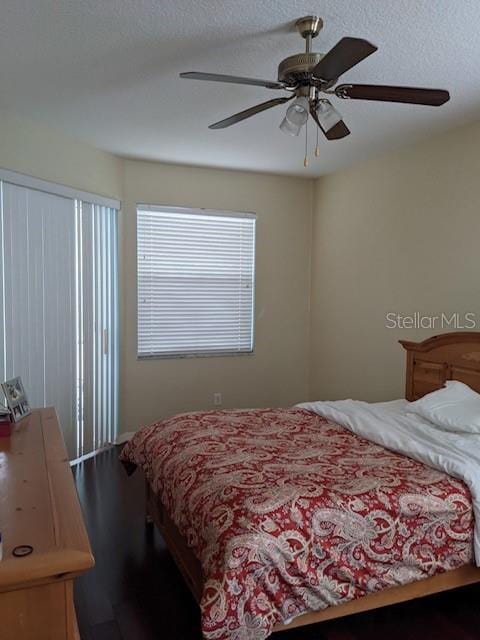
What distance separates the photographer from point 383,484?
207cm

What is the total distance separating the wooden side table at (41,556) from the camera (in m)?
1.05

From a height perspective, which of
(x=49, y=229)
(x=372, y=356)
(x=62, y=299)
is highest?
(x=49, y=229)

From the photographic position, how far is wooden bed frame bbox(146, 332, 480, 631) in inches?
77.8

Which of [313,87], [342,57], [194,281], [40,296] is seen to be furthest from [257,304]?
[342,57]

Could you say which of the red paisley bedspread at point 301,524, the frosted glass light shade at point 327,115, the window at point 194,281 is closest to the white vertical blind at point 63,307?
the window at point 194,281

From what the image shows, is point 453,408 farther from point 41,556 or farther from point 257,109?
Answer: point 41,556

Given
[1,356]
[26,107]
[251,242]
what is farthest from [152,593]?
[251,242]

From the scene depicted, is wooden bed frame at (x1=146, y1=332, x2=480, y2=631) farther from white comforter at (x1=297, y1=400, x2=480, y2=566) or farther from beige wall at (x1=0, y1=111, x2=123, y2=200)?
beige wall at (x1=0, y1=111, x2=123, y2=200)

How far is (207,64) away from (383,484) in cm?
227

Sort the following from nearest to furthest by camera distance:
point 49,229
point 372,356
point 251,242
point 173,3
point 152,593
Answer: point 173,3 → point 152,593 → point 49,229 → point 372,356 → point 251,242

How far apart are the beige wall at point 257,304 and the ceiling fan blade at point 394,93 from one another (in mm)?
2754

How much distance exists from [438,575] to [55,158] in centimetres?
365

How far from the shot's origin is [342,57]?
181 centimetres

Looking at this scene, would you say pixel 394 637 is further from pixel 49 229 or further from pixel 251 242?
pixel 251 242
